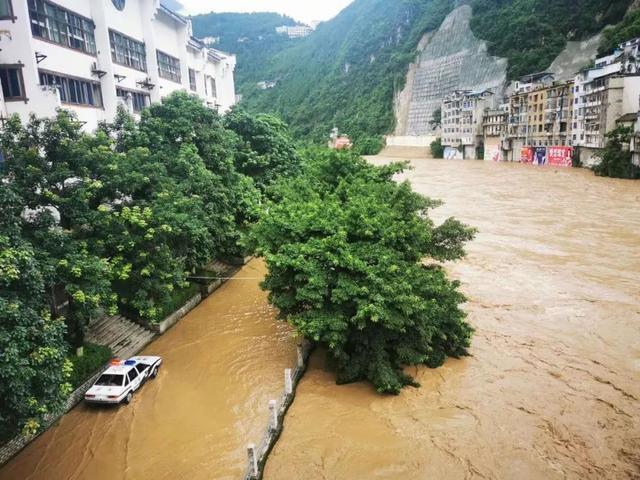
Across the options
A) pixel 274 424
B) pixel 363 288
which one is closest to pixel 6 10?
pixel 363 288

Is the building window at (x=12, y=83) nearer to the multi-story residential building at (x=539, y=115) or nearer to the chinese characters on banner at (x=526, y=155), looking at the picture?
the multi-story residential building at (x=539, y=115)

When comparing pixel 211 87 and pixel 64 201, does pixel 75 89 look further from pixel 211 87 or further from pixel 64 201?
pixel 211 87

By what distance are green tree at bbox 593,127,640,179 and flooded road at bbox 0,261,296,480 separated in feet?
150

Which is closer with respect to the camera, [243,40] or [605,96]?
[605,96]

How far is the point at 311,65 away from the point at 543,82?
350ft

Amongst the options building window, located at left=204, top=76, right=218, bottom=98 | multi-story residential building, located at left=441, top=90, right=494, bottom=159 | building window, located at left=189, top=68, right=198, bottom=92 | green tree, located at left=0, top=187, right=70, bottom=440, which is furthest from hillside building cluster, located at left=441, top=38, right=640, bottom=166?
green tree, located at left=0, top=187, right=70, bottom=440

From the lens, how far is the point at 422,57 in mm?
121000

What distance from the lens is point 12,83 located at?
1853cm

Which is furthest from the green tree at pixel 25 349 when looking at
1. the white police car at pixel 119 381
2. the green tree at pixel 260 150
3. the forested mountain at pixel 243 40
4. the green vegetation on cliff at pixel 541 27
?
the forested mountain at pixel 243 40

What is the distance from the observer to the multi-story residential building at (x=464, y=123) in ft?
283

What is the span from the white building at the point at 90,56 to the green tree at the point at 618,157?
142ft

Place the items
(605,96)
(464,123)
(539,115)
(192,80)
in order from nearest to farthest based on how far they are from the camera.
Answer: (192,80) < (605,96) < (539,115) < (464,123)

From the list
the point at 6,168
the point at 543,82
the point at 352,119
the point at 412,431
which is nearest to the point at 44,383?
the point at 6,168

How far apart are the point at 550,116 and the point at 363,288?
218ft
